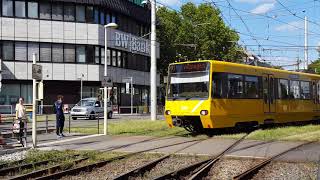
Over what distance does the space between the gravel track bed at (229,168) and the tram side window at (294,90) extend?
559 inches

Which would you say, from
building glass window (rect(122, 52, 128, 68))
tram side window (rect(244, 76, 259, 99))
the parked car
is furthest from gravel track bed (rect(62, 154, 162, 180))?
building glass window (rect(122, 52, 128, 68))

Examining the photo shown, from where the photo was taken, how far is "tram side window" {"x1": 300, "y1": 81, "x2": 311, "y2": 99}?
29078 mm

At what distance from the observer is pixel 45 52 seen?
49.9 m

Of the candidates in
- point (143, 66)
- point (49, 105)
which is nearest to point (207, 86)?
point (49, 105)

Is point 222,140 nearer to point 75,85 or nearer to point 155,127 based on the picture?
point 155,127

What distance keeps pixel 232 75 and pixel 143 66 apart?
4114 cm

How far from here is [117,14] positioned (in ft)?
185

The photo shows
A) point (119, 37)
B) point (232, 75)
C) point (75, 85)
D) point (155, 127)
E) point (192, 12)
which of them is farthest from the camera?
point (192, 12)

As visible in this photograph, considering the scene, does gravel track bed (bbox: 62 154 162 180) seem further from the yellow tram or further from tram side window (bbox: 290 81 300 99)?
tram side window (bbox: 290 81 300 99)

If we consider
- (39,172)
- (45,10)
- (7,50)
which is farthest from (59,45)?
(39,172)

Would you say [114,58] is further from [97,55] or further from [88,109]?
[88,109]

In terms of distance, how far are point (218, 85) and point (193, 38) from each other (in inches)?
2055

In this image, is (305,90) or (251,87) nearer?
(251,87)

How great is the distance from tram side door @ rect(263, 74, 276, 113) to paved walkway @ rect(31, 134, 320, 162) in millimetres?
5212
